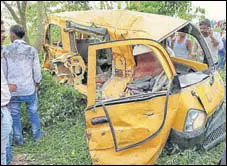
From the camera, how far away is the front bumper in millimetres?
4109

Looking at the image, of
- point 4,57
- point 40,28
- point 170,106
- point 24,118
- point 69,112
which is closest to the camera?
point 170,106

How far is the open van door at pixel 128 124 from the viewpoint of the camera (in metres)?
3.92

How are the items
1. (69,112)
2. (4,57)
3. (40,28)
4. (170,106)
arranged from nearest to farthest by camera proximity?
(170,106), (4,57), (69,112), (40,28)

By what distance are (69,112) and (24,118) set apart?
815mm

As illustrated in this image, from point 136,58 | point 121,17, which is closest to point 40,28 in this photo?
point 121,17

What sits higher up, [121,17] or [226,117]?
[121,17]

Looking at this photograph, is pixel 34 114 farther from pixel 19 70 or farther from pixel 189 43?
pixel 189 43

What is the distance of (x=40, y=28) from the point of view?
9.58 metres

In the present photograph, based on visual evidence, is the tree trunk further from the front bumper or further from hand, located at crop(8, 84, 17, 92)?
the front bumper

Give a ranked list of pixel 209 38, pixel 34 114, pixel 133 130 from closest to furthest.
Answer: pixel 133 130 → pixel 34 114 → pixel 209 38

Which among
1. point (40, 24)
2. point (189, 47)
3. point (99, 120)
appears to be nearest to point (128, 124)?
point (99, 120)

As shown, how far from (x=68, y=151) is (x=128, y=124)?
4.00ft

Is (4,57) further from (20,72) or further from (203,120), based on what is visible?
(203,120)

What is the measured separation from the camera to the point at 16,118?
4996 mm
